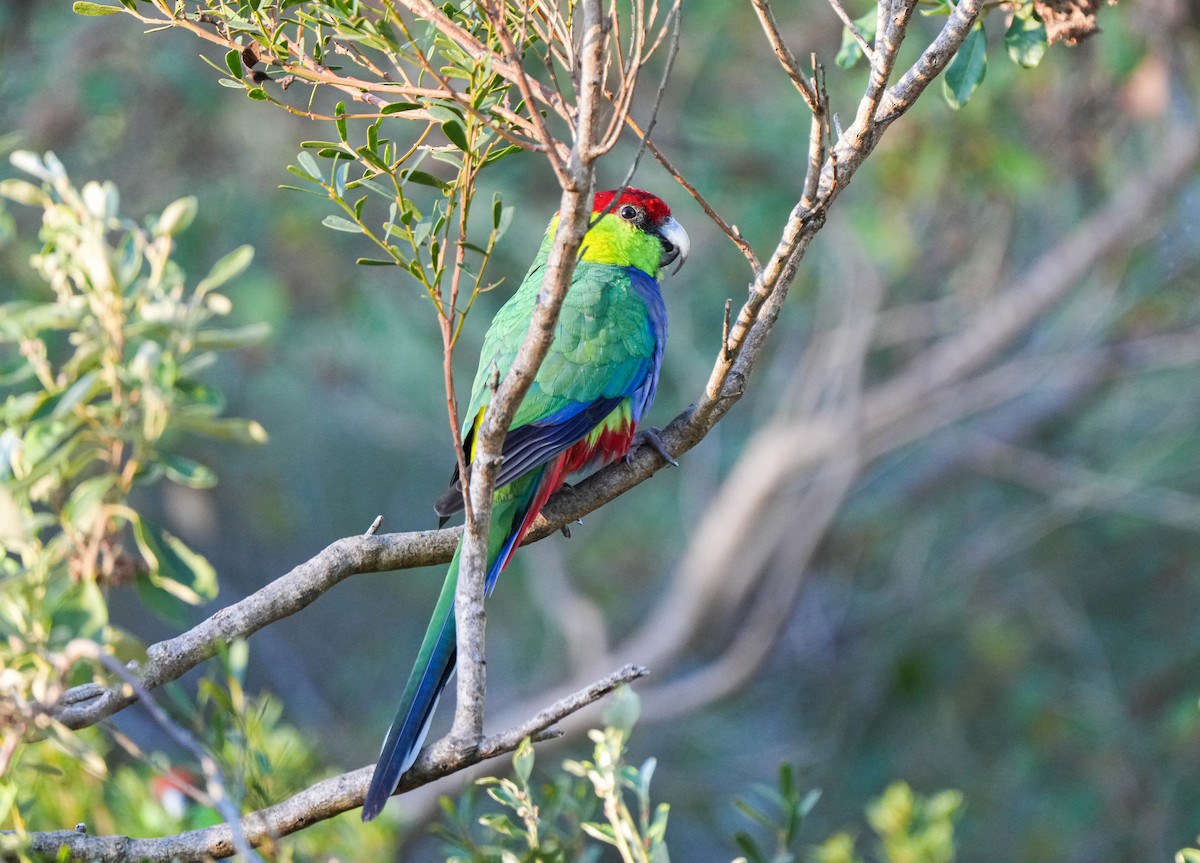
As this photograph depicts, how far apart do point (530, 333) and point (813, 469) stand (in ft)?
17.1

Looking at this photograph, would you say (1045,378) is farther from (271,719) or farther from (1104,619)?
(271,719)

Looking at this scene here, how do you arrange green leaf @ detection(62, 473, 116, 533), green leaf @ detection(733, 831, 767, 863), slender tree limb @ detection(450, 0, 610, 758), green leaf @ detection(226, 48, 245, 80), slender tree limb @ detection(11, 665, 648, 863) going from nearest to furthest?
slender tree limb @ detection(450, 0, 610, 758) → green leaf @ detection(62, 473, 116, 533) → slender tree limb @ detection(11, 665, 648, 863) → green leaf @ detection(226, 48, 245, 80) → green leaf @ detection(733, 831, 767, 863)

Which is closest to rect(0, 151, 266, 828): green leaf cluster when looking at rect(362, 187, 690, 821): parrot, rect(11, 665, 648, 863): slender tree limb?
rect(11, 665, 648, 863): slender tree limb

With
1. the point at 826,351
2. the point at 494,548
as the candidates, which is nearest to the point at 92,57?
the point at 826,351

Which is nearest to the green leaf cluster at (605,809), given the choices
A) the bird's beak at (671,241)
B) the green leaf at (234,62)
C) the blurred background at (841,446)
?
the green leaf at (234,62)

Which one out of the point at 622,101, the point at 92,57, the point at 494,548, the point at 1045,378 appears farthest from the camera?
the point at 1045,378

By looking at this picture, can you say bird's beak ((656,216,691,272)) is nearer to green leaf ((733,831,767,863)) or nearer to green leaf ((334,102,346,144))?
green leaf ((334,102,346,144))

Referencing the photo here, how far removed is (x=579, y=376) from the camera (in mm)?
3080

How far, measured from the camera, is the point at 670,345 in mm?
7074

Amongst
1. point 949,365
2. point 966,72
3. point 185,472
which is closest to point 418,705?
point 185,472

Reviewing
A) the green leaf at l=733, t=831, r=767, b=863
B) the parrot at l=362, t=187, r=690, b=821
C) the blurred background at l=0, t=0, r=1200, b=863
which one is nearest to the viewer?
the green leaf at l=733, t=831, r=767, b=863

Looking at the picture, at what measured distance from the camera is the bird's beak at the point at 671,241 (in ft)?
12.0

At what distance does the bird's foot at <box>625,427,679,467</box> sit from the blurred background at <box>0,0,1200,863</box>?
2.55m

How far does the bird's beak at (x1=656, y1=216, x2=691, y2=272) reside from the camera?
A: 365 centimetres
